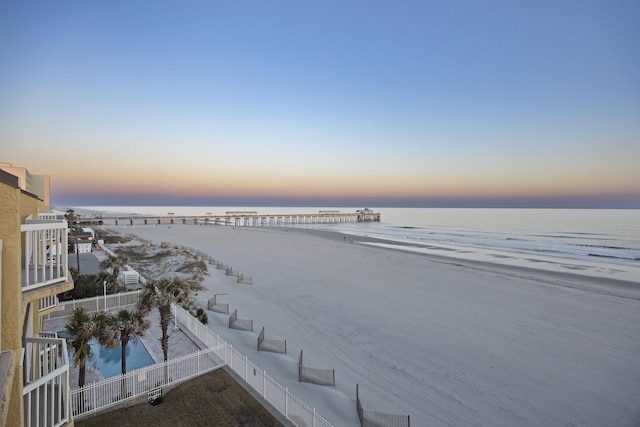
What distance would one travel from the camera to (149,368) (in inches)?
428

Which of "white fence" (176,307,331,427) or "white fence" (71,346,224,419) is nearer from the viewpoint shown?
"white fence" (176,307,331,427)

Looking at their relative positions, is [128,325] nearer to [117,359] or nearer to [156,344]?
[156,344]

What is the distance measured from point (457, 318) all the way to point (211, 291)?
15773 millimetres

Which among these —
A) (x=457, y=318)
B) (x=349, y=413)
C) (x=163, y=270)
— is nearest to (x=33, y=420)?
(x=349, y=413)

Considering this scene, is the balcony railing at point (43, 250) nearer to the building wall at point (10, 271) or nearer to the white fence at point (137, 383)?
the building wall at point (10, 271)

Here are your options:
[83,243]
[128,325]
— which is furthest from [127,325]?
[83,243]

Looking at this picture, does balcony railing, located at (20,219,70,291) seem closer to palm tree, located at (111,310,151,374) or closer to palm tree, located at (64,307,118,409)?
palm tree, located at (64,307,118,409)

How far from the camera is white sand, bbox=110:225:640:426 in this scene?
11008 millimetres

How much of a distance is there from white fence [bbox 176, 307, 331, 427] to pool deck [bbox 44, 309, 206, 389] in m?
0.55

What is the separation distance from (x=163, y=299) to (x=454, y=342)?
41.7 ft

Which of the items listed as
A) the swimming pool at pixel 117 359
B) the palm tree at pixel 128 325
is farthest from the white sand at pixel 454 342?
the palm tree at pixel 128 325

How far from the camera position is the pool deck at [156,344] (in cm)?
1222

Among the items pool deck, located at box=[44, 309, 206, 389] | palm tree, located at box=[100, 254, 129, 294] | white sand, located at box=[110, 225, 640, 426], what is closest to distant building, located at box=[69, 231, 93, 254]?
palm tree, located at box=[100, 254, 129, 294]

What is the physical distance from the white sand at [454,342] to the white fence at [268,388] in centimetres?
143
